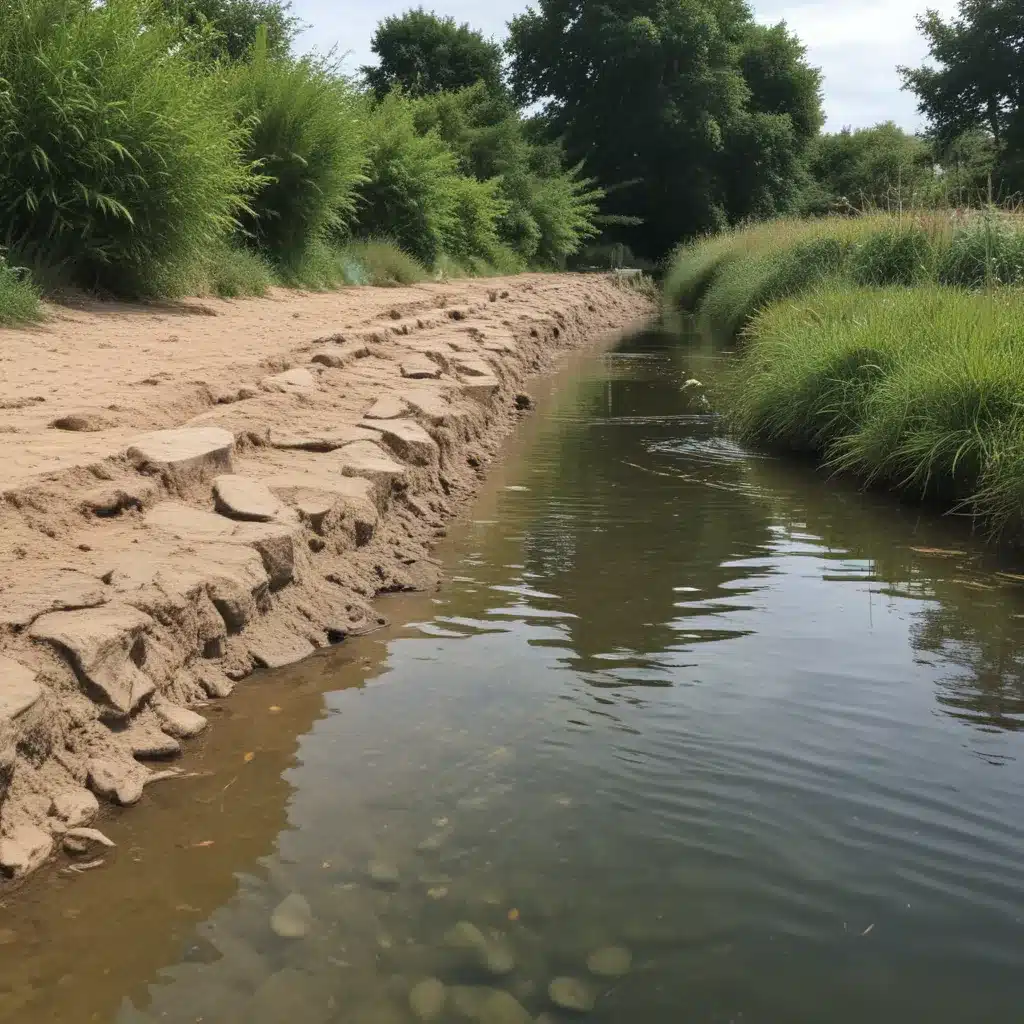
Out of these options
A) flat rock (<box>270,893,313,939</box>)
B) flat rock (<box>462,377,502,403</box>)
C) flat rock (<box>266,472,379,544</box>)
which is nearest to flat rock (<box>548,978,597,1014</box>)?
flat rock (<box>270,893,313,939</box>)

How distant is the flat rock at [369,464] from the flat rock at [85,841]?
227 centimetres

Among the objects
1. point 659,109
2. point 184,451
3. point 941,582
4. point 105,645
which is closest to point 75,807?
point 105,645

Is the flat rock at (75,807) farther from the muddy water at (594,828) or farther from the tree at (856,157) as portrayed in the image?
the tree at (856,157)

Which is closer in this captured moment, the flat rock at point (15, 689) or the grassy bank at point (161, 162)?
the flat rock at point (15, 689)

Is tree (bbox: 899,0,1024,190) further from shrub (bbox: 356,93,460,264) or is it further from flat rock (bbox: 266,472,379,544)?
flat rock (bbox: 266,472,379,544)

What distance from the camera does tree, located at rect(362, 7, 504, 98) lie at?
32500 millimetres

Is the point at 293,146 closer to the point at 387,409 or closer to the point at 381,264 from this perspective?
the point at 381,264

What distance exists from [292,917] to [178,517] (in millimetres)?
1724

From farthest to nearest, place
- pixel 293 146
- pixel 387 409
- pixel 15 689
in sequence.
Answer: pixel 293 146 < pixel 387 409 < pixel 15 689

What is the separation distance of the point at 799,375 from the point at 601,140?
2897 cm

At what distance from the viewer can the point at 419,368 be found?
22.0ft

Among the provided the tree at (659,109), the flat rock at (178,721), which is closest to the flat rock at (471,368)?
the flat rock at (178,721)

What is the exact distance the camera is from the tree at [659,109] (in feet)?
105

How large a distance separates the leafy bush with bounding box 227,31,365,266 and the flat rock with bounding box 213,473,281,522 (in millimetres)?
8946
